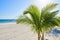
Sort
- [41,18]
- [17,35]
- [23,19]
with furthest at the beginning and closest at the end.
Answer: [17,35] → [41,18] → [23,19]

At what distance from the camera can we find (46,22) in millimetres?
4934

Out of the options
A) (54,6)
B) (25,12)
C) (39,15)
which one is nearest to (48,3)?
(54,6)

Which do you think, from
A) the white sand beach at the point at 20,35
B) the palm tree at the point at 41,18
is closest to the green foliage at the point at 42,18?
the palm tree at the point at 41,18

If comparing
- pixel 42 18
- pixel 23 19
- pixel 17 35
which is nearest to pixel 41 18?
pixel 42 18

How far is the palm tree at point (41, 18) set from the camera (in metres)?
4.81

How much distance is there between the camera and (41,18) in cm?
502

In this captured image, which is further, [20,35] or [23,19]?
[20,35]

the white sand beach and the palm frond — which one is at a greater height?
the palm frond

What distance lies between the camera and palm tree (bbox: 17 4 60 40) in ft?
15.8

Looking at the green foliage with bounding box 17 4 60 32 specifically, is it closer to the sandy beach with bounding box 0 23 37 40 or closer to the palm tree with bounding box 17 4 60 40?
the palm tree with bounding box 17 4 60 40

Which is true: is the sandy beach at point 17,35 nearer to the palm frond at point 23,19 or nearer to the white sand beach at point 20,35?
the white sand beach at point 20,35

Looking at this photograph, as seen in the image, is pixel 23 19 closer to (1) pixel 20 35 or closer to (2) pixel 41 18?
(2) pixel 41 18

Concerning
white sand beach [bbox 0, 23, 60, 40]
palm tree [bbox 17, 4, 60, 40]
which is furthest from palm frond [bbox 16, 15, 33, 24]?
white sand beach [bbox 0, 23, 60, 40]

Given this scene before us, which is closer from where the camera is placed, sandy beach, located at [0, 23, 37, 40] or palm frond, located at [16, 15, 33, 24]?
palm frond, located at [16, 15, 33, 24]
